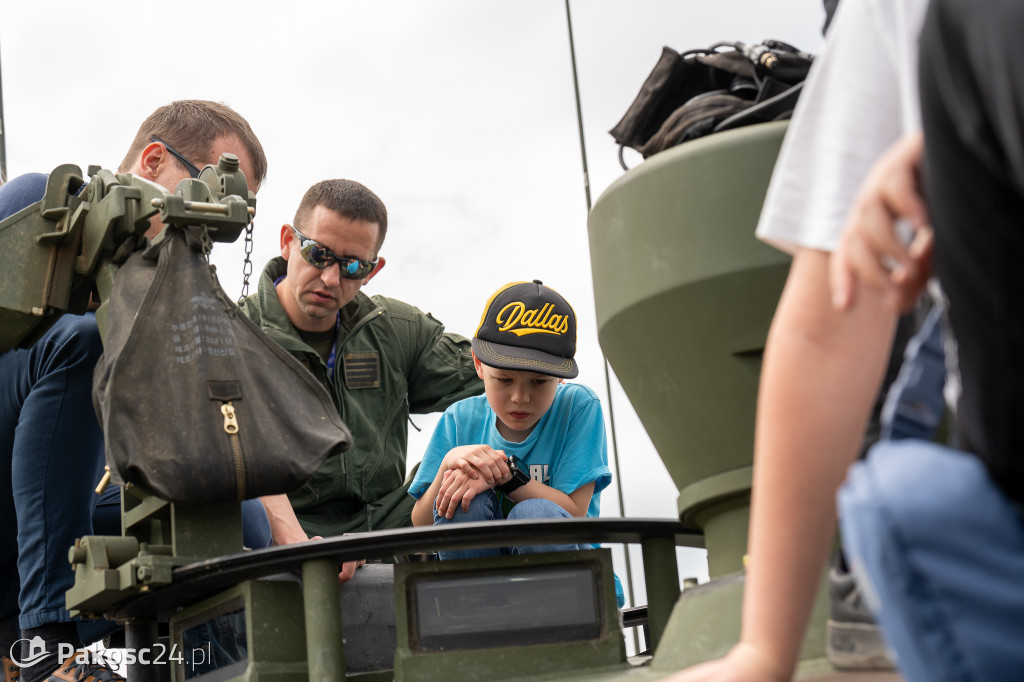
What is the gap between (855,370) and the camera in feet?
3.65

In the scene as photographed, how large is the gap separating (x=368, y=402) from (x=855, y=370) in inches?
124

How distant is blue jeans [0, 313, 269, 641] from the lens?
3.12 m

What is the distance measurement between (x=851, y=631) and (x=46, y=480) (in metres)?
2.35

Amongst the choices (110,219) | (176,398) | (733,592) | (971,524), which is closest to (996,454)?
(971,524)

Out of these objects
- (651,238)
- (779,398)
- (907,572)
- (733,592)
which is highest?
(651,238)

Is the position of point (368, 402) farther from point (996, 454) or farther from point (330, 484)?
point (996, 454)

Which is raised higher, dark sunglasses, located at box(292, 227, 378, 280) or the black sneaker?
dark sunglasses, located at box(292, 227, 378, 280)

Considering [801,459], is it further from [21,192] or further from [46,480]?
[21,192]

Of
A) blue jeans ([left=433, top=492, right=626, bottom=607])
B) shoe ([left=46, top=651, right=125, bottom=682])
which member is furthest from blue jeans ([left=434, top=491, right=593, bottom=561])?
shoe ([left=46, top=651, right=125, bottom=682])

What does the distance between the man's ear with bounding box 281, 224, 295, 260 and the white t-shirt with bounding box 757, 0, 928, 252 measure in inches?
132

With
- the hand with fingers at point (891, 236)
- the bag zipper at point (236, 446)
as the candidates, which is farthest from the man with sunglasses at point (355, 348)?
the hand with fingers at point (891, 236)

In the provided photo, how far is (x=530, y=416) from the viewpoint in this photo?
361 cm

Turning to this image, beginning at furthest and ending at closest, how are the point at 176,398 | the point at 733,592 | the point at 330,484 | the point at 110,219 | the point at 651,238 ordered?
the point at 330,484, the point at 110,219, the point at 176,398, the point at 651,238, the point at 733,592
